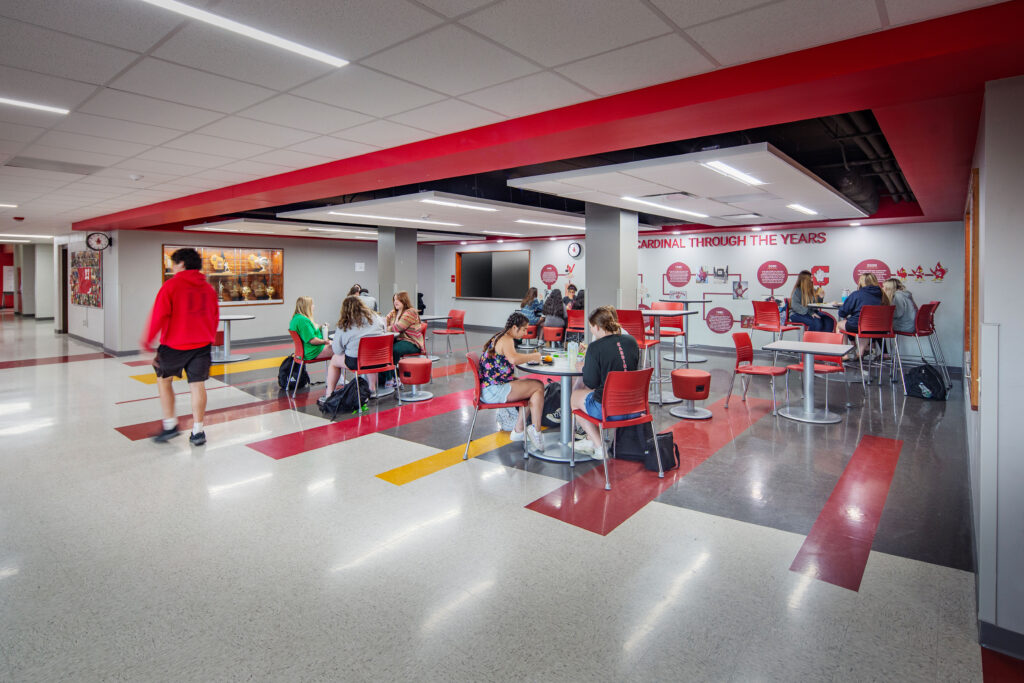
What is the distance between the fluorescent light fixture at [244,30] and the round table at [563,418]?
2565mm

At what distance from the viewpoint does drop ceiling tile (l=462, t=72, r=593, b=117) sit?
125 inches

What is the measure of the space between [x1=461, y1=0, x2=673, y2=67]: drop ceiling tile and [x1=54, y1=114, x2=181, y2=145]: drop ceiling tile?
3.02 metres

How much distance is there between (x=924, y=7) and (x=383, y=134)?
10.9ft

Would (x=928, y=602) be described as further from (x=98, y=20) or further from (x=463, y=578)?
(x=98, y=20)

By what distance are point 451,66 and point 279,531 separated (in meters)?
2.84

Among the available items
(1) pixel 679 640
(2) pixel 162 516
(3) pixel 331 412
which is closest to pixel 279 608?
(2) pixel 162 516

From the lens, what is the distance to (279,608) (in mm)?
2570

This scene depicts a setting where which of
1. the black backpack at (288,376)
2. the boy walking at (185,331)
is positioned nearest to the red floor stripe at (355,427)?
the boy walking at (185,331)

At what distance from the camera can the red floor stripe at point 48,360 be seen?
920 centimetres

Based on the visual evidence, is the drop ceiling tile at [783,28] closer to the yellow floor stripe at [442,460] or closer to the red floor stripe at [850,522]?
the red floor stripe at [850,522]

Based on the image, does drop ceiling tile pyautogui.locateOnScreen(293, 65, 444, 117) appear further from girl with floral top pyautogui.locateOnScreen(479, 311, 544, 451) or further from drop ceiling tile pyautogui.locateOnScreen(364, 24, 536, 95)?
girl with floral top pyautogui.locateOnScreen(479, 311, 544, 451)

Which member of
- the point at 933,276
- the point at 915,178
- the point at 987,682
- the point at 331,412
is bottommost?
the point at 987,682

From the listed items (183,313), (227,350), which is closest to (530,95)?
(183,313)

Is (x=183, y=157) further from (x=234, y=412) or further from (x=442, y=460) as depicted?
(x=442, y=460)
